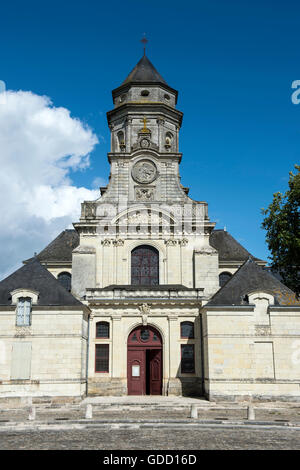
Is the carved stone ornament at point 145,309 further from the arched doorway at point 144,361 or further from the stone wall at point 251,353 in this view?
the stone wall at point 251,353

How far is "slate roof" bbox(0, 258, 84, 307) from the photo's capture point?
21375 mm

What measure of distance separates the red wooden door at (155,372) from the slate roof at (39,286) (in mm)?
5198

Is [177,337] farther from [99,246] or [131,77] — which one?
[131,77]

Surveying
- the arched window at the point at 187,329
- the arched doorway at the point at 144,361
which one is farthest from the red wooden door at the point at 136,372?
the arched window at the point at 187,329

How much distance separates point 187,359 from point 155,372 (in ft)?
6.00

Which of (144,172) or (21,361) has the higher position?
(144,172)

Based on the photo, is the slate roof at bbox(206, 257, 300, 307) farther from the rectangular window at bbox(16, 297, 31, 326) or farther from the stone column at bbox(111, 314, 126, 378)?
the rectangular window at bbox(16, 297, 31, 326)

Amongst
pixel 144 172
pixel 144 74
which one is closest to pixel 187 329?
pixel 144 172

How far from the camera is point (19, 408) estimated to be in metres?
18.0

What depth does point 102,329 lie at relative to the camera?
2350 cm

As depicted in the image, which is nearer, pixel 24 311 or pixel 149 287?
pixel 24 311

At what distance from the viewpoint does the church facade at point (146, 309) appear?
67.7ft

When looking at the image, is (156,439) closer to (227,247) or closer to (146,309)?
(146,309)
